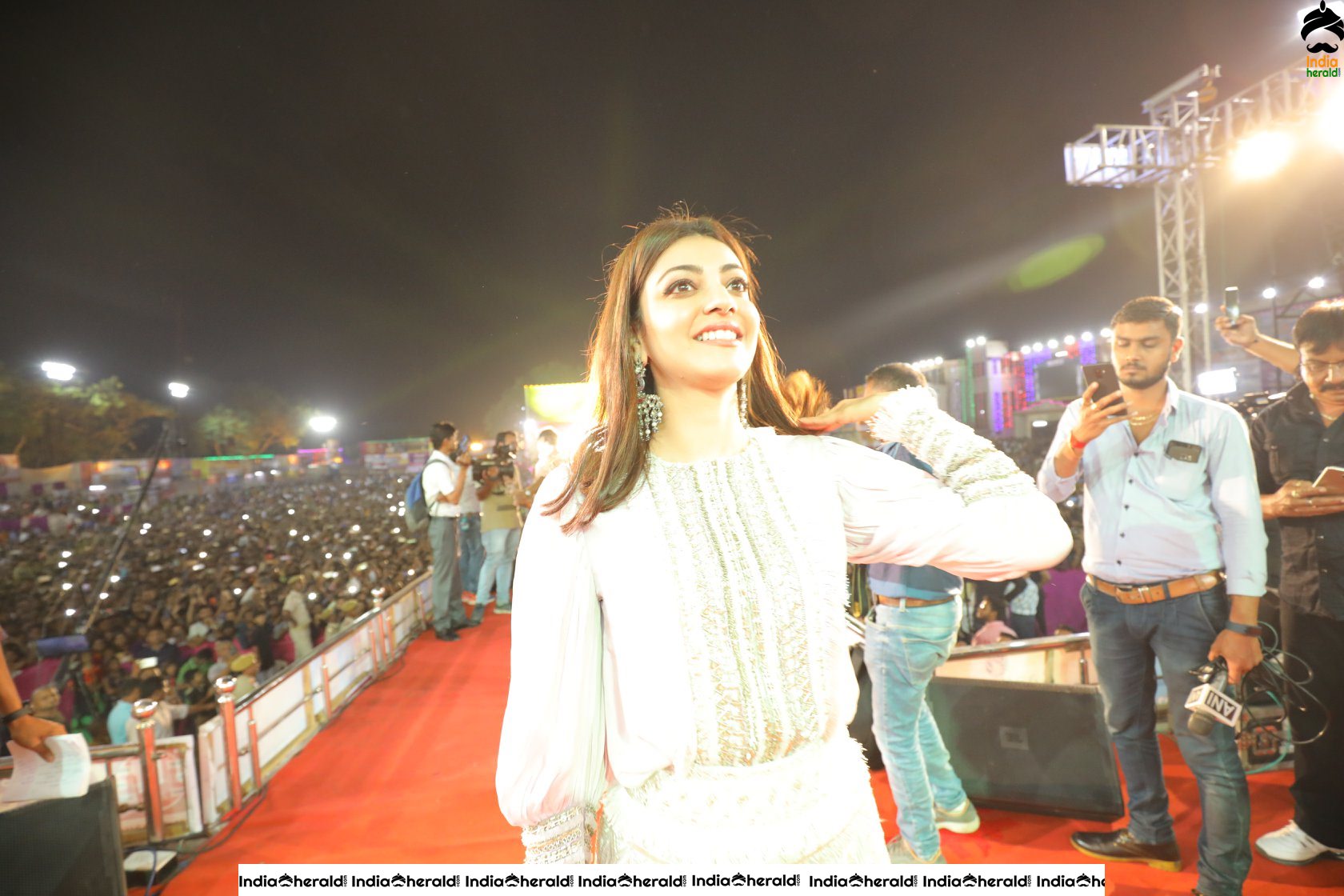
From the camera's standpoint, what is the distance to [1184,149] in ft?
38.5

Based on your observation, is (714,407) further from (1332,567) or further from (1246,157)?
(1246,157)

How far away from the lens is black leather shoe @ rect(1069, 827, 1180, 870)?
283 centimetres

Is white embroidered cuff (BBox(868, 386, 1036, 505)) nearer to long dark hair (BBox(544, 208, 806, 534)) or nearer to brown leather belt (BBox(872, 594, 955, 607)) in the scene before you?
long dark hair (BBox(544, 208, 806, 534))

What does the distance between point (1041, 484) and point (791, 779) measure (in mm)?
2081

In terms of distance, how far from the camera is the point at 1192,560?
2.61m

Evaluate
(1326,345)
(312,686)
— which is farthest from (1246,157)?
(312,686)

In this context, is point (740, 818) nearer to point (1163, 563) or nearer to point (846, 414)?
point (846, 414)

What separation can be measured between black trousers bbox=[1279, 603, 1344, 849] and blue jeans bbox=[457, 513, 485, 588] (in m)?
6.54

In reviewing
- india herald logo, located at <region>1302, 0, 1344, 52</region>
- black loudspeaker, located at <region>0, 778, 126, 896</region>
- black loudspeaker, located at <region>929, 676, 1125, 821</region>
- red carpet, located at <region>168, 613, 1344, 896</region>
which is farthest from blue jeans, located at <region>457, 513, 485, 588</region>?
india herald logo, located at <region>1302, 0, 1344, 52</region>

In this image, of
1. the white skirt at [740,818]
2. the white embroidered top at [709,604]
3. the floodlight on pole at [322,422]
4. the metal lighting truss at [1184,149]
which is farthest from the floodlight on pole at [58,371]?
the white skirt at [740,818]

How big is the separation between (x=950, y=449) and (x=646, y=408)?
623 mm

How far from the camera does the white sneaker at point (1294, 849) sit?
111 inches

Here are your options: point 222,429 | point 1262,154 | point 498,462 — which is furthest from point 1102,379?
point 222,429

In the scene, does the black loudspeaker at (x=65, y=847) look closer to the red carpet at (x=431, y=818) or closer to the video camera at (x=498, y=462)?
the red carpet at (x=431, y=818)
